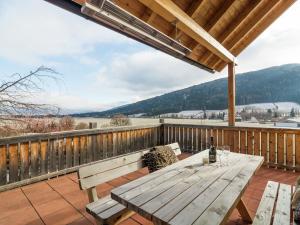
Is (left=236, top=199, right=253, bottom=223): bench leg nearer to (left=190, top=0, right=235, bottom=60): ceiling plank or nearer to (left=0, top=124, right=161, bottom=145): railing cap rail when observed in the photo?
(left=0, top=124, right=161, bottom=145): railing cap rail

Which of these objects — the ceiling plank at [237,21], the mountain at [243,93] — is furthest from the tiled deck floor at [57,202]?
the mountain at [243,93]

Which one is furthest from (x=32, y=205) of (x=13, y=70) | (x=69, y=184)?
(x=13, y=70)

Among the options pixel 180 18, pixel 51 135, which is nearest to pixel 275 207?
pixel 180 18

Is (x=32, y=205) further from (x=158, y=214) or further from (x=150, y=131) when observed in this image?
(x=150, y=131)

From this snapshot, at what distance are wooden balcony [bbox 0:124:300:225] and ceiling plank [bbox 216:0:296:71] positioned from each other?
87.9 inches

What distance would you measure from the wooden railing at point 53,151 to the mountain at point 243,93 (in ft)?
63.2

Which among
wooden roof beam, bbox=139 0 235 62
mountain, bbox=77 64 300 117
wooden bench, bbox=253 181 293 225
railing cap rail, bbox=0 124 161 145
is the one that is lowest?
wooden bench, bbox=253 181 293 225

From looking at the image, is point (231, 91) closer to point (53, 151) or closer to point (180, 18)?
point (180, 18)

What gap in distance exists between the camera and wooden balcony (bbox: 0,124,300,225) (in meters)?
2.70

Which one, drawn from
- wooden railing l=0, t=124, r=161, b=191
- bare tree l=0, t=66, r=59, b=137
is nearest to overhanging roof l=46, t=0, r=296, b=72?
bare tree l=0, t=66, r=59, b=137

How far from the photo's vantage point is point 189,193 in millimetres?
1428

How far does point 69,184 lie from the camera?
3648 mm

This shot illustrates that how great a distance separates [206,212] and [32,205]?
270 cm

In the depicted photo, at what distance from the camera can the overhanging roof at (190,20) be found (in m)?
2.43
